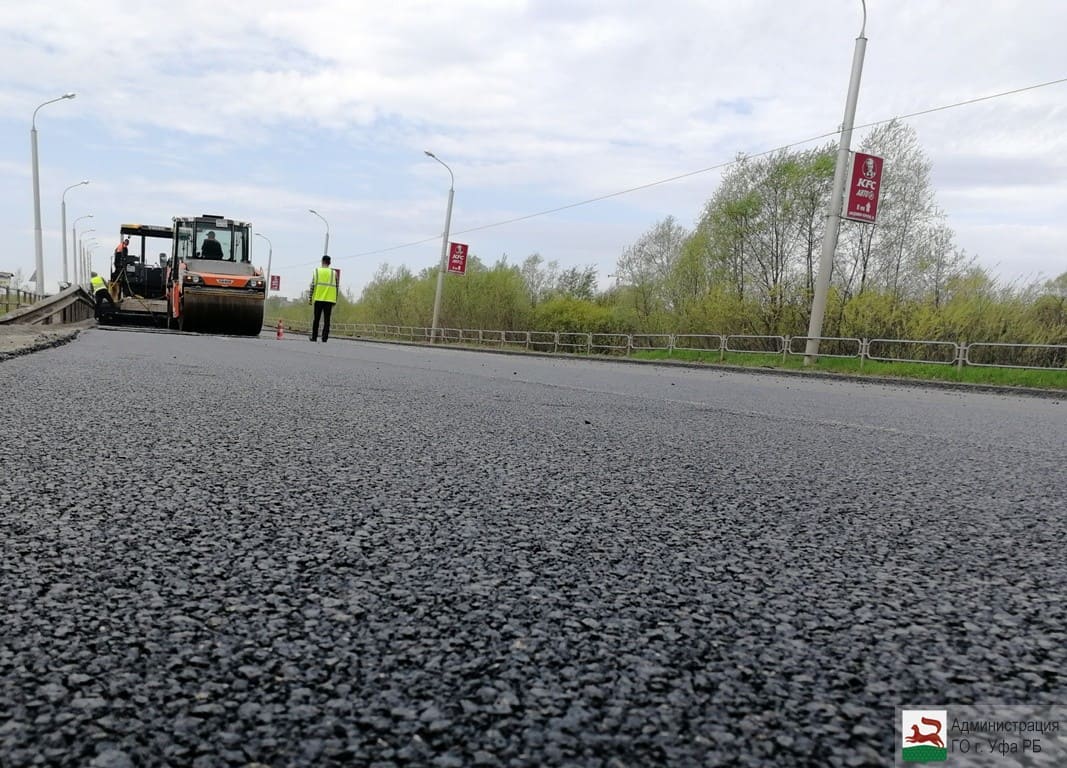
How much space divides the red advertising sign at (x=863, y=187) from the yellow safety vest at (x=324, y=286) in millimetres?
11607

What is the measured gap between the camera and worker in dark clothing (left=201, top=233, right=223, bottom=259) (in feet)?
64.3

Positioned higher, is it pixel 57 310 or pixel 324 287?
pixel 324 287

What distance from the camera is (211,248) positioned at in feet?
64.5

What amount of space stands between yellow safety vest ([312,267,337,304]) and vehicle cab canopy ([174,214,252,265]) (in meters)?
2.53

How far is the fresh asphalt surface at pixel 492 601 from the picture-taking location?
1036 millimetres

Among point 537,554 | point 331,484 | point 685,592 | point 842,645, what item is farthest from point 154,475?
point 842,645

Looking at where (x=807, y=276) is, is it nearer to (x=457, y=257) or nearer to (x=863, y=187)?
(x=863, y=187)

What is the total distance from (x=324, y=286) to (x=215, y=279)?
8.46 feet

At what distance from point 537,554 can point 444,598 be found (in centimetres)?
39

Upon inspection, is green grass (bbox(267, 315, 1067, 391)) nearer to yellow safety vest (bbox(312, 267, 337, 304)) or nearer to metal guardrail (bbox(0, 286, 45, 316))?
yellow safety vest (bbox(312, 267, 337, 304))

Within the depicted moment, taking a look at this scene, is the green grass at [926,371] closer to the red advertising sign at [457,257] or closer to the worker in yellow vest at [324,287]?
the worker in yellow vest at [324,287]

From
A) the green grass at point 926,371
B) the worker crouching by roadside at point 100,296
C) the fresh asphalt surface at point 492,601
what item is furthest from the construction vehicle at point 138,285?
the fresh asphalt surface at point 492,601

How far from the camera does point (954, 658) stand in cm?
134

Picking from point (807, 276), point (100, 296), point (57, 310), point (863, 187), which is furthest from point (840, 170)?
point (100, 296)
